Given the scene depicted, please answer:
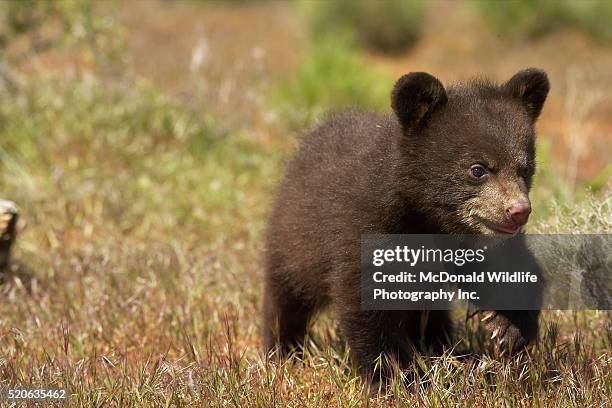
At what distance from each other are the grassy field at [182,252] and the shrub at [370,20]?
22.0 ft

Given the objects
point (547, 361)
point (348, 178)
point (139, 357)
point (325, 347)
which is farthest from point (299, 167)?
point (547, 361)

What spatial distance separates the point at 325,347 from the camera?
484 centimetres

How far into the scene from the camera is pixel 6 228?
5.95 m

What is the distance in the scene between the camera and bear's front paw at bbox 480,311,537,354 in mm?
4137

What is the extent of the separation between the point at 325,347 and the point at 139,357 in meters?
1.01

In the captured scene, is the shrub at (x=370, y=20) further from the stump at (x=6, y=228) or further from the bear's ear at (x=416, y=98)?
the bear's ear at (x=416, y=98)

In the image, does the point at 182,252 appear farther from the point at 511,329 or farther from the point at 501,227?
the point at 501,227

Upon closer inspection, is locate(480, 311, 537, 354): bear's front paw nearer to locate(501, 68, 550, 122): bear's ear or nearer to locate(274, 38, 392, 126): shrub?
locate(501, 68, 550, 122): bear's ear

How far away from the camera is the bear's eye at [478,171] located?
12.7 feet

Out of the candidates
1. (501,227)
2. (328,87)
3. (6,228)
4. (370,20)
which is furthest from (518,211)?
(370,20)

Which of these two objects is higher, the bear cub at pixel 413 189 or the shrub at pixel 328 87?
the shrub at pixel 328 87

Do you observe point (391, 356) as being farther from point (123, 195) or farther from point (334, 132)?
point (123, 195)

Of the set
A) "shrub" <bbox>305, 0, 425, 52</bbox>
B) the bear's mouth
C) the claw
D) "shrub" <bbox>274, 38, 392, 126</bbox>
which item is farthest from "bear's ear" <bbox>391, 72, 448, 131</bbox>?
"shrub" <bbox>305, 0, 425, 52</bbox>

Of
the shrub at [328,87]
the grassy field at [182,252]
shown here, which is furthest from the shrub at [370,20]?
the shrub at [328,87]
